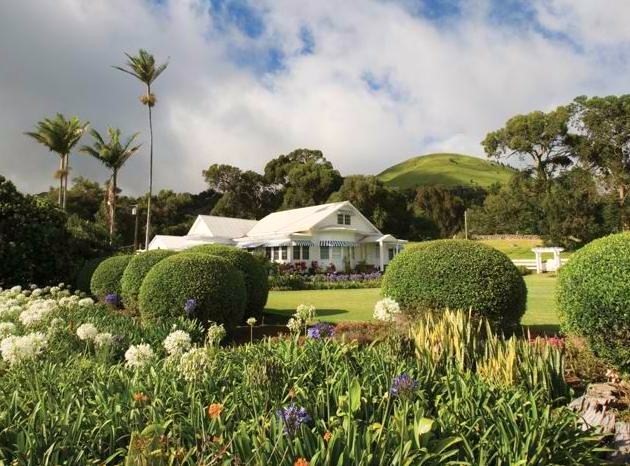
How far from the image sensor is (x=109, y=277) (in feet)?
46.1

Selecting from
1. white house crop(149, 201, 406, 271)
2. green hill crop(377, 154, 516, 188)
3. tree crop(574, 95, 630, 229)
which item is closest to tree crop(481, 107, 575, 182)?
tree crop(574, 95, 630, 229)

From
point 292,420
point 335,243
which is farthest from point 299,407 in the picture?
Result: point 335,243

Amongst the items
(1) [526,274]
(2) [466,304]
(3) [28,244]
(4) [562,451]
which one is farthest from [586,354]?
(1) [526,274]

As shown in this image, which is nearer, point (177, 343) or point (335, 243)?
point (177, 343)

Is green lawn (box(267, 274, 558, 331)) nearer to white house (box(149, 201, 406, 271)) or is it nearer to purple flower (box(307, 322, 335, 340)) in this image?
purple flower (box(307, 322, 335, 340))

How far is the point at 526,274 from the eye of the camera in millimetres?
34719

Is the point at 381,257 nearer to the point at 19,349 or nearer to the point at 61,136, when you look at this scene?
the point at 61,136

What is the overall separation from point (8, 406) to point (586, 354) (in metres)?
5.65

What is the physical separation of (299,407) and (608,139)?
61.6 m

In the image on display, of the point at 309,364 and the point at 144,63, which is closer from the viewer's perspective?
the point at 309,364

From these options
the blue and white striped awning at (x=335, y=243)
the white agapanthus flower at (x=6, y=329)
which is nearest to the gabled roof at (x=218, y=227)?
the blue and white striped awning at (x=335, y=243)

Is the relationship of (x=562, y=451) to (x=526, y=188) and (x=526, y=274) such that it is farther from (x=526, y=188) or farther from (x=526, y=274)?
(x=526, y=188)

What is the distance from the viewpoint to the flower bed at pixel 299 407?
2744 millimetres

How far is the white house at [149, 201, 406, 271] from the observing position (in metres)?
39.0
